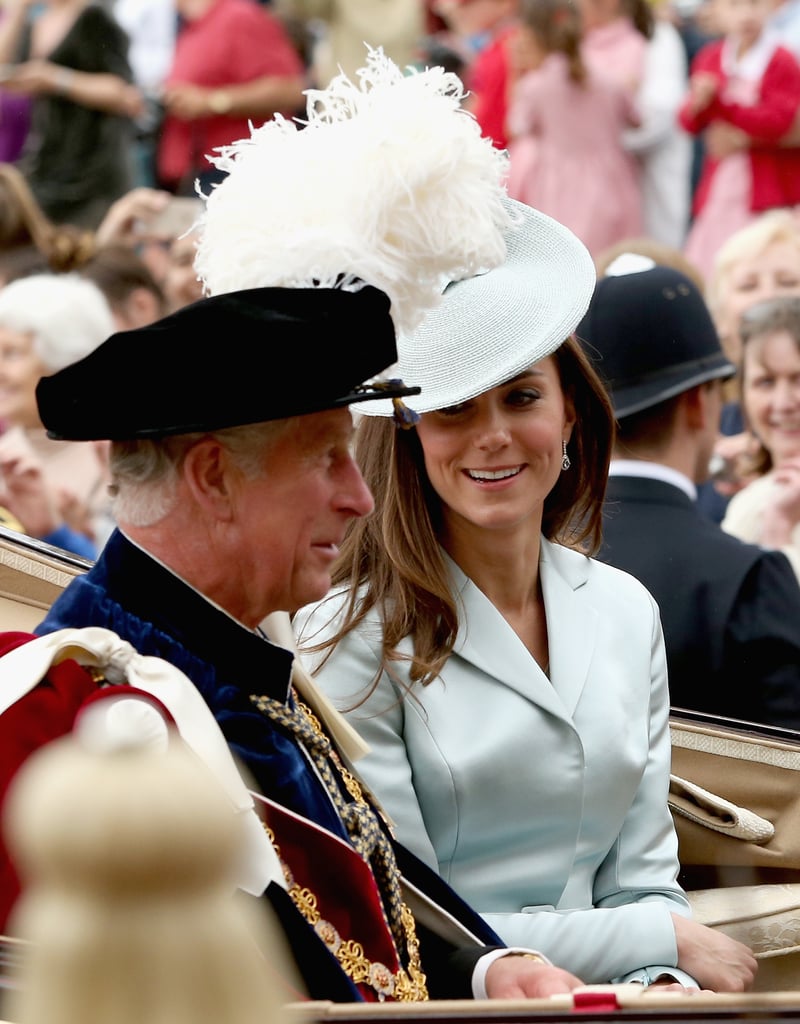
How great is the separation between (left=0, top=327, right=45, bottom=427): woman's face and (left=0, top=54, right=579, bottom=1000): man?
2634 millimetres

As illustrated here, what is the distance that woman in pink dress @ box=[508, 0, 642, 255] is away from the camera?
6.55 metres

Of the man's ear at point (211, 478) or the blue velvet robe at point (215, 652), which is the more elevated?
the man's ear at point (211, 478)

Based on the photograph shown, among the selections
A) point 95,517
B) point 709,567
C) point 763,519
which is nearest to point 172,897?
point 709,567

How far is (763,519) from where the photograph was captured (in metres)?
3.98

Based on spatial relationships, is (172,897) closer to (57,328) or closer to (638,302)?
(638,302)

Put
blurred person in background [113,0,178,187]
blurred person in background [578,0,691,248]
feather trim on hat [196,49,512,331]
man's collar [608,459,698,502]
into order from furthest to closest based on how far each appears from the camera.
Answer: blurred person in background [113,0,178,187]
blurred person in background [578,0,691,248]
man's collar [608,459,698,502]
feather trim on hat [196,49,512,331]

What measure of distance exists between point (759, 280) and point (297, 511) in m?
3.45

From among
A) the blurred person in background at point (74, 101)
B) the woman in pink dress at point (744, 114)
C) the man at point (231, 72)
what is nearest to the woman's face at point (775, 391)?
the woman in pink dress at point (744, 114)

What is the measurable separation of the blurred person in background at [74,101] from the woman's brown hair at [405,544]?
5.33m

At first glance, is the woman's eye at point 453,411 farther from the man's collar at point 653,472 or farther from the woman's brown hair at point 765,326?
the woman's brown hair at point 765,326

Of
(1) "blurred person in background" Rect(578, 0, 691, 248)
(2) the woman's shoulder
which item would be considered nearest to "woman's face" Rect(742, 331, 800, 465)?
(2) the woman's shoulder

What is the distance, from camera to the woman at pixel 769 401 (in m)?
4.06

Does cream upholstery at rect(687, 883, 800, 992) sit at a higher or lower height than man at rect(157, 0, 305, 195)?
lower

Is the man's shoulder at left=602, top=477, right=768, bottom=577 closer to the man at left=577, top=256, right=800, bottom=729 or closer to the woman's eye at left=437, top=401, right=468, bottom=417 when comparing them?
the man at left=577, top=256, right=800, bottom=729
